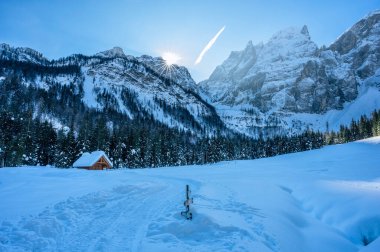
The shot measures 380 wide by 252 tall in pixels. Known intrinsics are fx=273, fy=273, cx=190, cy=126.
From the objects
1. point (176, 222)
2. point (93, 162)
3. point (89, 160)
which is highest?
point (89, 160)

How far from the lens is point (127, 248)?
411 inches

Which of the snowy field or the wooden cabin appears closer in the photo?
the snowy field

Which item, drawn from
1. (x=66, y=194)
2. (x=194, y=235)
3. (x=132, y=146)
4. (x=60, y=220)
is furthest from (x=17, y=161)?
(x=194, y=235)

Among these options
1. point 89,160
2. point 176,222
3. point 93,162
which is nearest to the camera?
point 176,222

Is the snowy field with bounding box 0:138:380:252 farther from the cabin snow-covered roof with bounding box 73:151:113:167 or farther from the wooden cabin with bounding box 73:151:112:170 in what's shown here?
the wooden cabin with bounding box 73:151:112:170

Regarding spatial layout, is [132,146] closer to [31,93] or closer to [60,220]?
[60,220]

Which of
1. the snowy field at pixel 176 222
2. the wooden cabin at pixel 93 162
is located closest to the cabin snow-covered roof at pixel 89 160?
the wooden cabin at pixel 93 162

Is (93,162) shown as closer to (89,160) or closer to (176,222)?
(89,160)

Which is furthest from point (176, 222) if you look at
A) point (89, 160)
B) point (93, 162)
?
point (89, 160)

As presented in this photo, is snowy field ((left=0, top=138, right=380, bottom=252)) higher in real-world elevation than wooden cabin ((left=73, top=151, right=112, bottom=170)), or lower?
lower

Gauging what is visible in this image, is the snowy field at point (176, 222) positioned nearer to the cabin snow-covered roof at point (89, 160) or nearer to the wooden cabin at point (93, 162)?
the cabin snow-covered roof at point (89, 160)

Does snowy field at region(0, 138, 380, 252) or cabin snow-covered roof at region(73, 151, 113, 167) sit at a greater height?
cabin snow-covered roof at region(73, 151, 113, 167)

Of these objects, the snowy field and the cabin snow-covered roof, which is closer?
the snowy field

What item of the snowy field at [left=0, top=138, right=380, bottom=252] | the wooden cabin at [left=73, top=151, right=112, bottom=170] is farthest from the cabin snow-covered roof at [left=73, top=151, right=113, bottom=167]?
the snowy field at [left=0, top=138, right=380, bottom=252]
